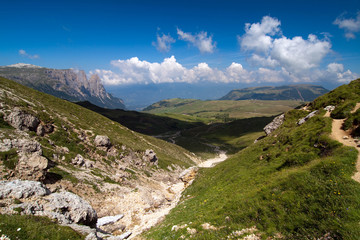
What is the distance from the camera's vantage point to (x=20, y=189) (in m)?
14.7

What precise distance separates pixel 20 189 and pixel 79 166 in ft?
64.3

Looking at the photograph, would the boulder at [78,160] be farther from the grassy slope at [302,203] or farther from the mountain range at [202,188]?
the grassy slope at [302,203]

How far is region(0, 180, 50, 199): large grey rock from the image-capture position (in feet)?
46.1

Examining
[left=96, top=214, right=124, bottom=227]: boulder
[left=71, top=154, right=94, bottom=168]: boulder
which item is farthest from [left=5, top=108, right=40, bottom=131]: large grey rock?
[left=96, top=214, right=124, bottom=227]: boulder

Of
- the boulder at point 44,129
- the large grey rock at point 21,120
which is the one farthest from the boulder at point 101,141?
the large grey rock at point 21,120

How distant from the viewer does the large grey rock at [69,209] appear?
1488 cm

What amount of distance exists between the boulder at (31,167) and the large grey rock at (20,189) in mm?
7712

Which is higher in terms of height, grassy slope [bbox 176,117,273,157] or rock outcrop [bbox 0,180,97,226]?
rock outcrop [bbox 0,180,97,226]

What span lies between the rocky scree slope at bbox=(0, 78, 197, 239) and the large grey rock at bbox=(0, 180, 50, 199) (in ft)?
1.94

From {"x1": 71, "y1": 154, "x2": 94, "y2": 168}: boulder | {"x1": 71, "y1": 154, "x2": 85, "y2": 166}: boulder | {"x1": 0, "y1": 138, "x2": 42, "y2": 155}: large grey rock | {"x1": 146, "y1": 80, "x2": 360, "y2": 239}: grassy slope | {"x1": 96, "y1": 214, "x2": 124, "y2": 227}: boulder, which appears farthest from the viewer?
{"x1": 71, "y1": 154, "x2": 94, "y2": 168}: boulder

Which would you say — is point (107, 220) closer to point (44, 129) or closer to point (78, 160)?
point (78, 160)

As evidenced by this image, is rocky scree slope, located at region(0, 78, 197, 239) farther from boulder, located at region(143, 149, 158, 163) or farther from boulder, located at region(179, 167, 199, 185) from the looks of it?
boulder, located at region(179, 167, 199, 185)

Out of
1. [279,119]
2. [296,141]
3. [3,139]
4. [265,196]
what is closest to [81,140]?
[3,139]

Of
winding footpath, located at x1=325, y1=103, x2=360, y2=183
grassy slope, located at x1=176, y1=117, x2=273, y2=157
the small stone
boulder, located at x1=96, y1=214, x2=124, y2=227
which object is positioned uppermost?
winding footpath, located at x1=325, y1=103, x2=360, y2=183
